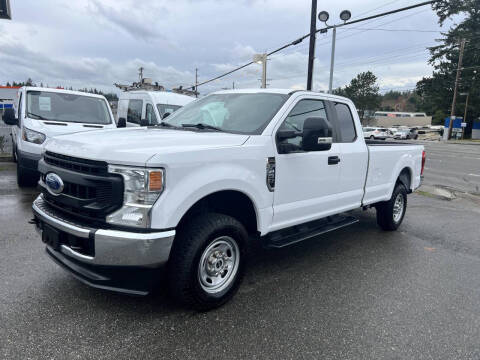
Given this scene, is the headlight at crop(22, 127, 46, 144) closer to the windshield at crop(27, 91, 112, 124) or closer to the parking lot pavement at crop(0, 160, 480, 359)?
the windshield at crop(27, 91, 112, 124)

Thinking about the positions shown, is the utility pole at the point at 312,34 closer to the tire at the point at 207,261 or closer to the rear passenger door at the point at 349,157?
the rear passenger door at the point at 349,157

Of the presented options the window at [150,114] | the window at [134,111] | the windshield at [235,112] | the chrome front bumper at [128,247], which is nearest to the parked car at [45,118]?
the window at [150,114]

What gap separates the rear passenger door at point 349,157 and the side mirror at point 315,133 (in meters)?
1.00

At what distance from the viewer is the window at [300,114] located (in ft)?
12.3

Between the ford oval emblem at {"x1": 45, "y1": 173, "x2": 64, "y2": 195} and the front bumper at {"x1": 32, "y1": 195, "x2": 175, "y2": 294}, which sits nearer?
the front bumper at {"x1": 32, "y1": 195, "x2": 175, "y2": 294}

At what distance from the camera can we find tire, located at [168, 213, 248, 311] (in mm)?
2861

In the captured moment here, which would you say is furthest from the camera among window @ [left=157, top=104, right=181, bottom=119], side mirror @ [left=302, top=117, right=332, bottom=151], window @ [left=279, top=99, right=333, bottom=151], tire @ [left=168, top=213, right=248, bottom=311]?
window @ [left=157, top=104, right=181, bottom=119]

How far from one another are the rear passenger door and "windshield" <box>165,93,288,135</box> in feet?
3.55

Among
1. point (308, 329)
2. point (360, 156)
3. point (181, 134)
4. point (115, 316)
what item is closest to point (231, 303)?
point (308, 329)

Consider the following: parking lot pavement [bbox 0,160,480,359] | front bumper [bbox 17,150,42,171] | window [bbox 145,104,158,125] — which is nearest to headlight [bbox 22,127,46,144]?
front bumper [bbox 17,150,42,171]

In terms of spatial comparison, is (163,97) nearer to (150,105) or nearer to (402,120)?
(150,105)

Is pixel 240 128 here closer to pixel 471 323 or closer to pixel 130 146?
pixel 130 146

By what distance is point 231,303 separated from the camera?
3.34 meters

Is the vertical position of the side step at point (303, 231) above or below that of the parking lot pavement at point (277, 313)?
above
